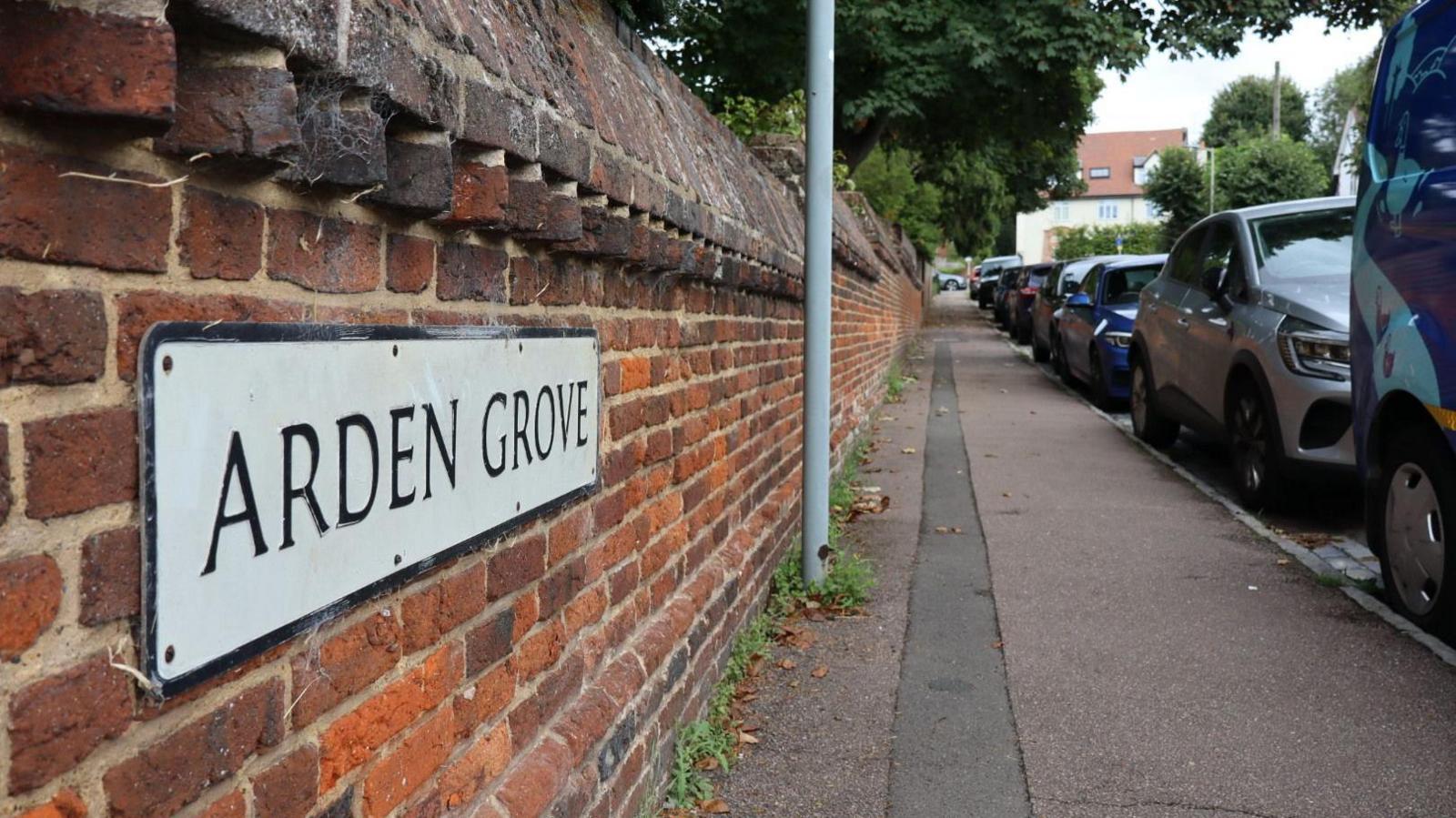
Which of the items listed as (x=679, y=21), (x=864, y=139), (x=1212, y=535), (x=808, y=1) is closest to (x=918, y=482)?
(x=1212, y=535)

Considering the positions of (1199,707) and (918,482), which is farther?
(918,482)

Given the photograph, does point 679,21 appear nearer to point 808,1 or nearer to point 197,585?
point 808,1

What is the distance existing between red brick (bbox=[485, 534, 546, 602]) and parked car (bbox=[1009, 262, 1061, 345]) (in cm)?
2320

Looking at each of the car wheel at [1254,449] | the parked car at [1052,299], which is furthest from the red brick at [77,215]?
the parked car at [1052,299]

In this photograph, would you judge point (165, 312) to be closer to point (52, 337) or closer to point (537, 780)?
point (52, 337)

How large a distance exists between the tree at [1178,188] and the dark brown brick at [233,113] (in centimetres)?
5645

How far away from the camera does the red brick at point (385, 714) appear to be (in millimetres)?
1575

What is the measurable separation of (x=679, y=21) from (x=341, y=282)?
8.75 feet

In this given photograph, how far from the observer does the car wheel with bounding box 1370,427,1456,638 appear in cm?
436

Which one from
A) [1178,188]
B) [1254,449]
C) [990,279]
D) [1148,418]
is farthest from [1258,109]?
[1254,449]

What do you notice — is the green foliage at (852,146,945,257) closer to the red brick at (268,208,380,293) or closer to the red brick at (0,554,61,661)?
the red brick at (268,208,380,293)

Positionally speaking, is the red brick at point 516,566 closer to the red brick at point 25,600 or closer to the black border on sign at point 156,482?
the black border on sign at point 156,482

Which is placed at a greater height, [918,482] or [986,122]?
[986,122]

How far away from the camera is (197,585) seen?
4.16ft
